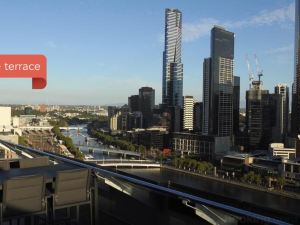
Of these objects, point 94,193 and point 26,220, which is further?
point 94,193

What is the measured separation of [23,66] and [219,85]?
3560 cm

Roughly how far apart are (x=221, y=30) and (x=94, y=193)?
140 feet

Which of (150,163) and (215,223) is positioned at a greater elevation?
(215,223)

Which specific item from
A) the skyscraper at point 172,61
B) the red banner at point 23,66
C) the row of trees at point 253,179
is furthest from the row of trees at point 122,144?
the red banner at point 23,66

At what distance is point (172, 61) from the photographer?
52.2m

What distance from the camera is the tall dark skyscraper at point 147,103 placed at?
141 ft

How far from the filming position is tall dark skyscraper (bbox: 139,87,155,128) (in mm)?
42875

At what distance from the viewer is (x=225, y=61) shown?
1624 inches

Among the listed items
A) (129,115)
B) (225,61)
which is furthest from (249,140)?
(129,115)

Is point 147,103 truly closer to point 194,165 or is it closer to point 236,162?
point 236,162

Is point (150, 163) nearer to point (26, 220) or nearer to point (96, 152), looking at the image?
point (96, 152)

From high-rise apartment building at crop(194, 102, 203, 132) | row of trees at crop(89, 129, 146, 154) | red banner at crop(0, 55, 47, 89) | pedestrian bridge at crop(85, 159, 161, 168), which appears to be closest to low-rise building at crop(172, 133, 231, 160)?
row of trees at crop(89, 129, 146, 154)

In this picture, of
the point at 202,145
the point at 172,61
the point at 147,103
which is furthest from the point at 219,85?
the point at 172,61

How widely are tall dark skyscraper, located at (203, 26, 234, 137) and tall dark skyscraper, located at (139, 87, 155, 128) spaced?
284 inches
